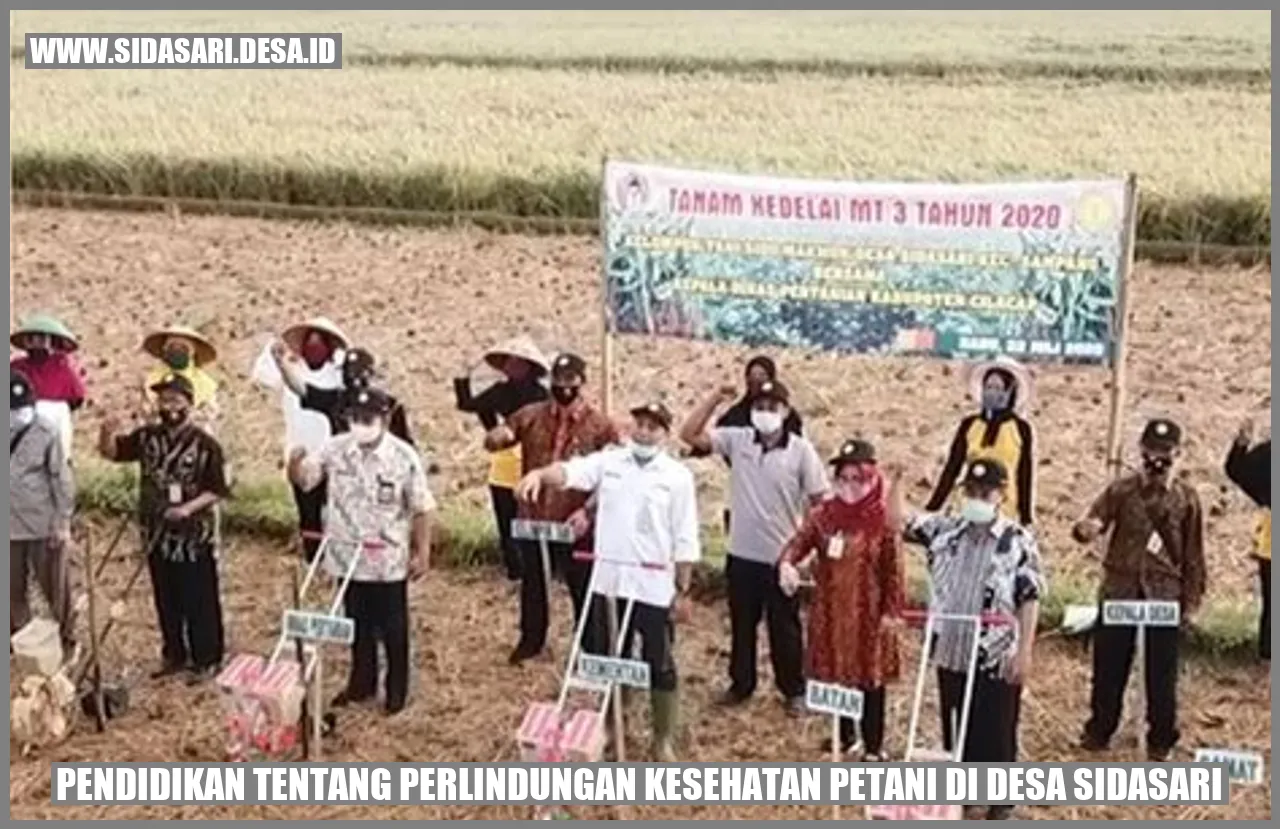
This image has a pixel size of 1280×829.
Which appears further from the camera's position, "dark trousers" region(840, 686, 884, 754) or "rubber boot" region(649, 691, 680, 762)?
"rubber boot" region(649, 691, 680, 762)

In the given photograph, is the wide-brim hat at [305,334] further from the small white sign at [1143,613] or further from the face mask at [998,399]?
the small white sign at [1143,613]

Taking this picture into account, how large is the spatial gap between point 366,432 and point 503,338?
5.42 m

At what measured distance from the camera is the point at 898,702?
7766 millimetres

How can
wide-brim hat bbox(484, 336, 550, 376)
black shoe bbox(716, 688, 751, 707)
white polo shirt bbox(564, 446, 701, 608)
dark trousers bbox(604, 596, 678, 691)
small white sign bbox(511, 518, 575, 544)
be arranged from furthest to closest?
wide-brim hat bbox(484, 336, 550, 376)
black shoe bbox(716, 688, 751, 707)
small white sign bbox(511, 518, 575, 544)
dark trousers bbox(604, 596, 678, 691)
white polo shirt bbox(564, 446, 701, 608)

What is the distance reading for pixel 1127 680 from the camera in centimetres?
723

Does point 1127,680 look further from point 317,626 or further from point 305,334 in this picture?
point 305,334

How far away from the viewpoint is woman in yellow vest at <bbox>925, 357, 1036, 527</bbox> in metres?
7.27

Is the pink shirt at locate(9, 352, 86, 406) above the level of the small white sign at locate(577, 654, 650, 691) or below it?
above

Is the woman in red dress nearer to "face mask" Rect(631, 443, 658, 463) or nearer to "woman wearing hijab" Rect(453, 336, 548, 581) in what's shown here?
"face mask" Rect(631, 443, 658, 463)

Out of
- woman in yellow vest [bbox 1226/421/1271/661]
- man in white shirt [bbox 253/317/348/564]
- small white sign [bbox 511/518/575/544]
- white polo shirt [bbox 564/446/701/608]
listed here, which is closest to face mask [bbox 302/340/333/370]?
man in white shirt [bbox 253/317/348/564]

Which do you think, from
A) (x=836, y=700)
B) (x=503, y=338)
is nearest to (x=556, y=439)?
(x=836, y=700)

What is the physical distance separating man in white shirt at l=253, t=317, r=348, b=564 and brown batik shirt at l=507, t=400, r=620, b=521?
0.88 m

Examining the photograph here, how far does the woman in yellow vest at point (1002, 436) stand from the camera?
286 inches
